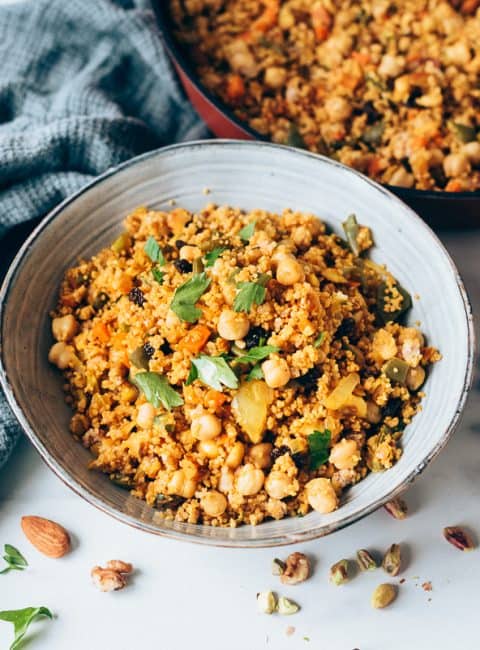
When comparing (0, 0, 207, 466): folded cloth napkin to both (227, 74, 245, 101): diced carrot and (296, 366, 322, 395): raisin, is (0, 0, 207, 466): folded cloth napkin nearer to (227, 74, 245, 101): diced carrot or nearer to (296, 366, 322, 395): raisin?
(227, 74, 245, 101): diced carrot

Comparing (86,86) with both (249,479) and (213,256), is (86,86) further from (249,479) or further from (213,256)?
(249,479)

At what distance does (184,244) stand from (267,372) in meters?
0.43

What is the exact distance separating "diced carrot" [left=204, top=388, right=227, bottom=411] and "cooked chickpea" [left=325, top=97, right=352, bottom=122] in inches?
37.5

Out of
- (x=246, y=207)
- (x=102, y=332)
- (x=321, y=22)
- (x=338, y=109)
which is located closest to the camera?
(x=102, y=332)

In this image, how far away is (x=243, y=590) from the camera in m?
2.13

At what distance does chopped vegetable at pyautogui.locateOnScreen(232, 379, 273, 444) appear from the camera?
1885 mm

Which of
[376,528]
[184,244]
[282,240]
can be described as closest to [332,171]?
[282,240]

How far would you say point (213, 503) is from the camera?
6.19 ft

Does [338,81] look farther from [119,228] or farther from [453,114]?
[119,228]

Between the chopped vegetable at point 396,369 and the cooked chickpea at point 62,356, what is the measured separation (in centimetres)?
73

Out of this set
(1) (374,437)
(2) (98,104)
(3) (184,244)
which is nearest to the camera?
(1) (374,437)

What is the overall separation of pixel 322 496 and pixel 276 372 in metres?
0.29

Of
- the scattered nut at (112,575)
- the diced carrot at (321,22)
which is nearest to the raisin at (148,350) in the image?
the scattered nut at (112,575)

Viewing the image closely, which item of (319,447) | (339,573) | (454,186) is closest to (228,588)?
(339,573)
